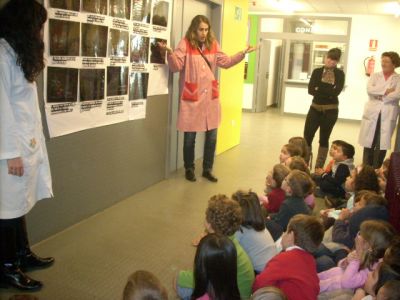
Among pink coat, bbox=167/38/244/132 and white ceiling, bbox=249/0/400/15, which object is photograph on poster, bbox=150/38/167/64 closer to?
pink coat, bbox=167/38/244/132

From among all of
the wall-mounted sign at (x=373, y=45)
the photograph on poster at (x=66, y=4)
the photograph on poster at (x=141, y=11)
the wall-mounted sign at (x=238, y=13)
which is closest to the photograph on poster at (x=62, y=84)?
the photograph on poster at (x=66, y=4)

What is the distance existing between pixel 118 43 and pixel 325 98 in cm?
256

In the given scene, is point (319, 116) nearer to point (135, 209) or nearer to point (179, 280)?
point (135, 209)

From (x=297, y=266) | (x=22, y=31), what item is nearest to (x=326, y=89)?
(x=297, y=266)

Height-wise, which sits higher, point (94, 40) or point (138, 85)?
point (94, 40)

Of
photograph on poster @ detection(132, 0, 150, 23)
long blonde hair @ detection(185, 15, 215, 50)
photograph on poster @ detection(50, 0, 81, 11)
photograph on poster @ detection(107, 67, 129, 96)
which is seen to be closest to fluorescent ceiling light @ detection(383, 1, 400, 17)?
long blonde hair @ detection(185, 15, 215, 50)

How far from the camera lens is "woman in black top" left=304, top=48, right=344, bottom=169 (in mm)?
4895

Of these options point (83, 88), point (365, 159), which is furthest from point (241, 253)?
point (365, 159)

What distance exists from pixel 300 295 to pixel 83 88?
2.03 meters

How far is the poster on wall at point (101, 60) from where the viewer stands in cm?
279

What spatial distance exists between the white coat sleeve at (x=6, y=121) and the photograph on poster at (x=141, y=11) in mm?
1674

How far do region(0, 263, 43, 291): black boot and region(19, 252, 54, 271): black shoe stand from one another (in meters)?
0.15

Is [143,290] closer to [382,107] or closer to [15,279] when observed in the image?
[15,279]

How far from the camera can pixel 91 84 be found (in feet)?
10.3
